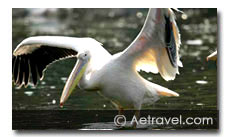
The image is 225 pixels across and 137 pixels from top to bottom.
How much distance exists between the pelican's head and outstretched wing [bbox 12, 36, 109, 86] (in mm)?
204

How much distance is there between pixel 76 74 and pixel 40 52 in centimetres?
84

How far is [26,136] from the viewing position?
650 cm

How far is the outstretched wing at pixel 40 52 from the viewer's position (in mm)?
6898

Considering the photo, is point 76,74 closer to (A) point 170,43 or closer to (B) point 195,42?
(A) point 170,43

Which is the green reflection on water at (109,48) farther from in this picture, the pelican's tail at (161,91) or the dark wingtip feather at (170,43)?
the dark wingtip feather at (170,43)

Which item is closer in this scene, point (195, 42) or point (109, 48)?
point (109, 48)

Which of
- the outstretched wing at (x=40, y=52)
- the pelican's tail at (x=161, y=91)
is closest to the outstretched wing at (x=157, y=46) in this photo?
the pelican's tail at (x=161, y=91)

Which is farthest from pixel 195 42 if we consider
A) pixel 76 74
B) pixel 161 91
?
pixel 76 74

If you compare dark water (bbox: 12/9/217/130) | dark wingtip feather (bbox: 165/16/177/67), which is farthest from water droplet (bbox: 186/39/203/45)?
dark wingtip feather (bbox: 165/16/177/67)

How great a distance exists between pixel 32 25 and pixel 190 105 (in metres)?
2.60

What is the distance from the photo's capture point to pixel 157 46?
6387 millimetres

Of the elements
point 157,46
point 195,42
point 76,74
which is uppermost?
point 195,42
